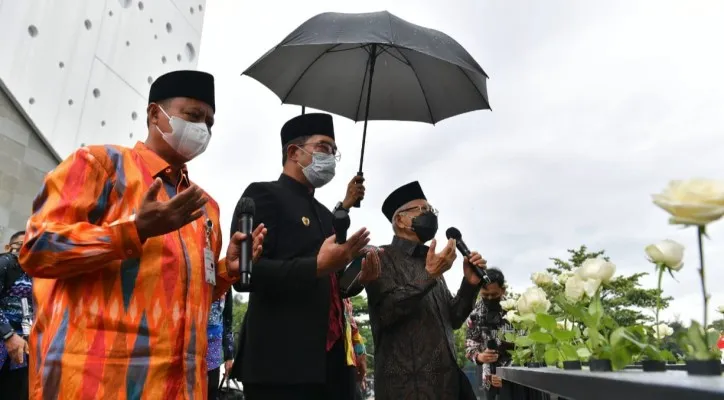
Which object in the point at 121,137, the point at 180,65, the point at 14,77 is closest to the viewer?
the point at 14,77

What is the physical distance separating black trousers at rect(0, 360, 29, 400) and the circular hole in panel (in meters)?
13.8

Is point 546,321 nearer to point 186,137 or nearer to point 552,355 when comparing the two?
point 552,355

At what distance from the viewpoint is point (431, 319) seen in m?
3.28

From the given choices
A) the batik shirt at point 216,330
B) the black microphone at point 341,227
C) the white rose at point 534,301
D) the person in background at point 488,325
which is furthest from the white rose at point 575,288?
the person in background at point 488,325

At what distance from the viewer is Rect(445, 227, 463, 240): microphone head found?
320 centimetres

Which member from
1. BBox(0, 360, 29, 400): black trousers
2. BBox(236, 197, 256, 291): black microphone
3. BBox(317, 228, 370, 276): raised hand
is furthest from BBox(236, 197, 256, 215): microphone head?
BBox(0, 360, 29, 400): black trousers

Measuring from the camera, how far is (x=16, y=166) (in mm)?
10125

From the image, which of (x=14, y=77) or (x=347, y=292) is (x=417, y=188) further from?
(x=14, y=77)

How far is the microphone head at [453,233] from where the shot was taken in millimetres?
3203

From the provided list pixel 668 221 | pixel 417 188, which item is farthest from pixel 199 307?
pixel 417 188

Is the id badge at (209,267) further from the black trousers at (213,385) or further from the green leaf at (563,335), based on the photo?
the black trousers at (213,385)

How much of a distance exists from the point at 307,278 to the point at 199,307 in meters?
0.66

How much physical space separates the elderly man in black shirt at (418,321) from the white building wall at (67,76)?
8.46 metres

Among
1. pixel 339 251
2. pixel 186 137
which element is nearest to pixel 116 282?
pixel 186 137
